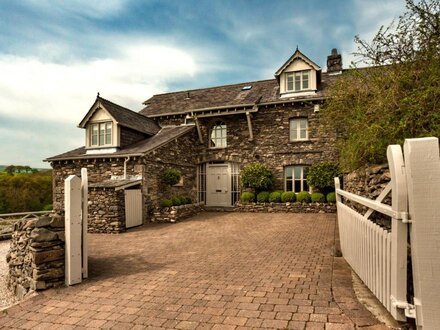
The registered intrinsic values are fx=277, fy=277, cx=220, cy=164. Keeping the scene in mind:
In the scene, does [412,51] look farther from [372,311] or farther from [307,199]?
[307,199]

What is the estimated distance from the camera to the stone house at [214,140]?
518 inches

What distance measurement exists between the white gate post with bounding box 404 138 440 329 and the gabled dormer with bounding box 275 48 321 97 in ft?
43.5

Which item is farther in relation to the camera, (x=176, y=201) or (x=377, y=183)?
(x=176, y=201)

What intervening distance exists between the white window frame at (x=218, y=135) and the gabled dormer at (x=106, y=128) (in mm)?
4072

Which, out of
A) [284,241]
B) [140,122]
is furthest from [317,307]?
[140,122]

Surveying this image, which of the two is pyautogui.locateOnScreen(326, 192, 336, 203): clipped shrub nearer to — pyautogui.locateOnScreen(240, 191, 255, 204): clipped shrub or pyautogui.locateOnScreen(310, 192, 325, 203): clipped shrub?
pyautogui.locateOnScreen(310, 192, 325, 203): clipped shrub

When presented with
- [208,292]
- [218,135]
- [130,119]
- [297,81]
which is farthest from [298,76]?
[208,292]

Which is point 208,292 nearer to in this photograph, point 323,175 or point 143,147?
point 143,147

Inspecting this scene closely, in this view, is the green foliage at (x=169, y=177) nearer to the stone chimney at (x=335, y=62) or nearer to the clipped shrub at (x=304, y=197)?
the clipped shrub at (x=304, y=197)

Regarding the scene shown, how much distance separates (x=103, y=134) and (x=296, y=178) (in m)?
10.3

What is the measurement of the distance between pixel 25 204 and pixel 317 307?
32.6m

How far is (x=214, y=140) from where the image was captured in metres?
16.5

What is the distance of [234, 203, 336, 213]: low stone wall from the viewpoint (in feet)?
42.4

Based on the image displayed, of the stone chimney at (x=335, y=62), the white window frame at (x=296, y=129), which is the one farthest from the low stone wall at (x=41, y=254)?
the stone chimney at (x=335, y=62)
